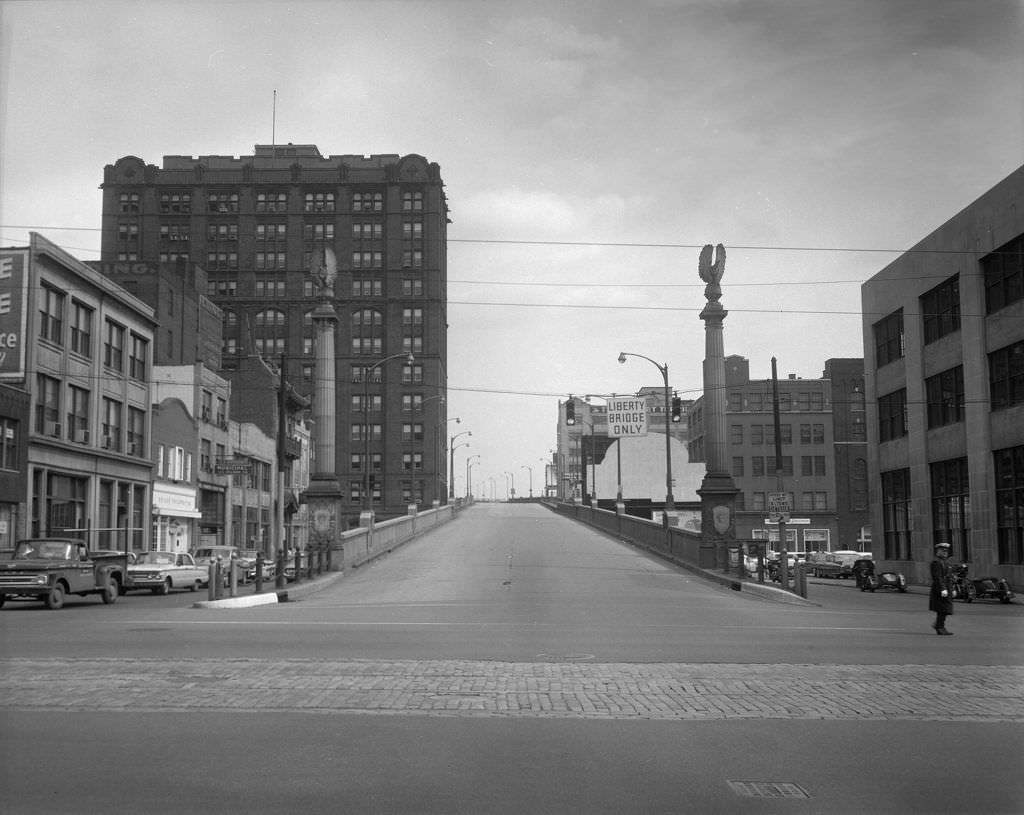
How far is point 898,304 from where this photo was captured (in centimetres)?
4697

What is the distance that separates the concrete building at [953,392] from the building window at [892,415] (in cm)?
6

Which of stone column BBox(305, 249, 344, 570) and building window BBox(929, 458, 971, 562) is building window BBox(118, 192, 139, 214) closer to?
stone column BBox(305, 249, 344, 570)

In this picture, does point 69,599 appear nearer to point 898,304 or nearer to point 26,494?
point 26,494

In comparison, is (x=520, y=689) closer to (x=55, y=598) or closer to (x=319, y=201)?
(x=55, y=598)

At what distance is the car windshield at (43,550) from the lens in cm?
2752

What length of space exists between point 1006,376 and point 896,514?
13393 mm

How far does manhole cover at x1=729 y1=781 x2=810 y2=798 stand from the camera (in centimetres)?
732

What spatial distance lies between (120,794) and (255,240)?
131036mm

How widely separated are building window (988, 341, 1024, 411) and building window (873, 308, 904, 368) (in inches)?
378

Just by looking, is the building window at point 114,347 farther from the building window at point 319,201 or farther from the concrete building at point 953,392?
the building window at point 319,201

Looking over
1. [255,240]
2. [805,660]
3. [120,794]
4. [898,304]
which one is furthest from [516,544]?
[255,240]

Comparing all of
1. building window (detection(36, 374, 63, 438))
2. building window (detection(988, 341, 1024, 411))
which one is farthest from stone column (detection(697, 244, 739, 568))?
building window (detection(36, 374, 63, 438))

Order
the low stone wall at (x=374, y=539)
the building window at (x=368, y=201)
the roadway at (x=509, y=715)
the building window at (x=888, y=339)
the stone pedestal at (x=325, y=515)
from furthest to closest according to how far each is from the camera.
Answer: the building window at (x=368, y=201) < the building window at (x=888, y=339) < the low stone wall at (x=374, y=539) < the stone pedestal at (x=325, y=515) < the roadway at (x=509, y=715)

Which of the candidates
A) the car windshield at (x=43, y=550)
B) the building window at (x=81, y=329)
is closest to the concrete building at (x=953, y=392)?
the car windshield at (x=43, y=550)
